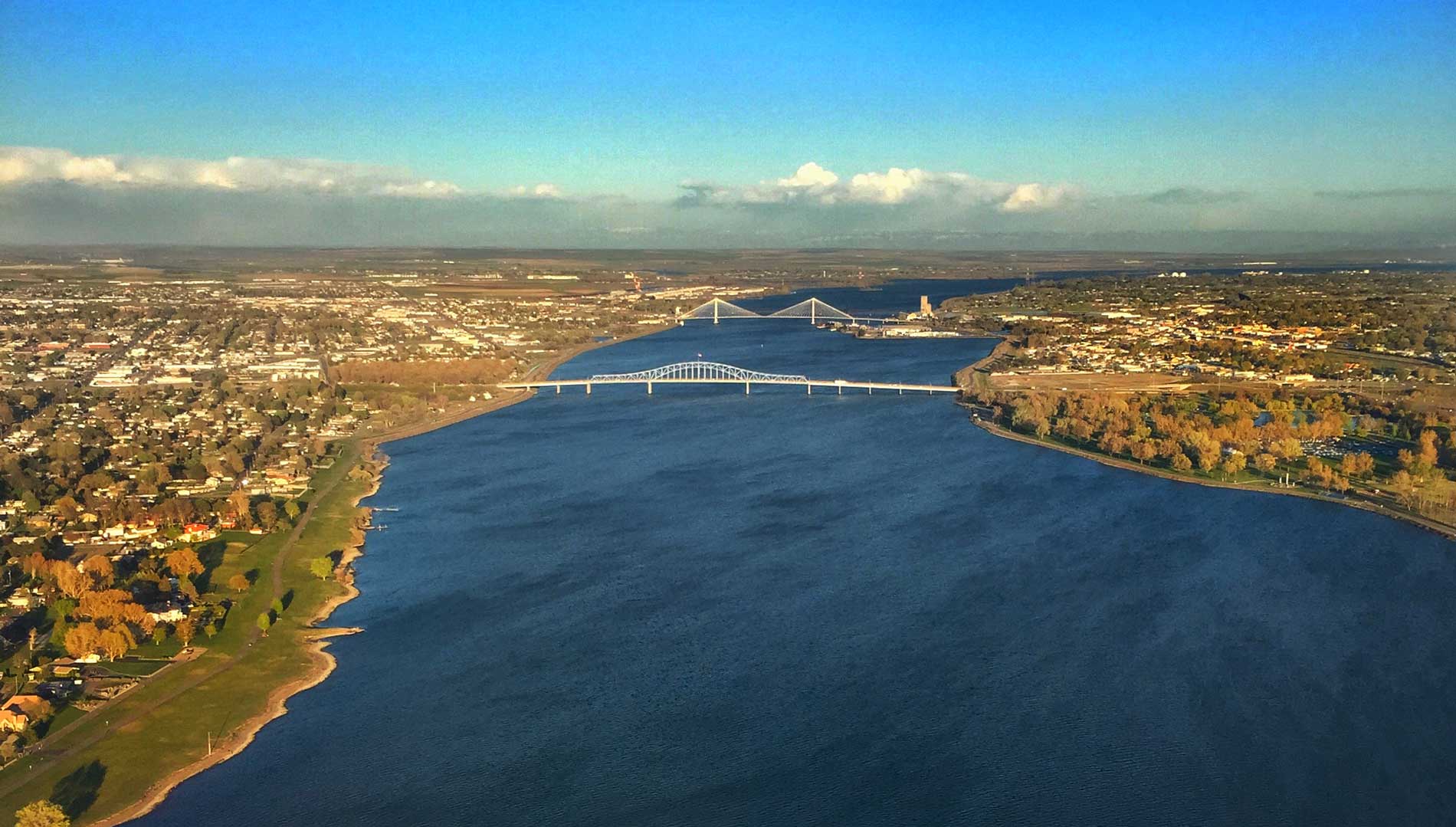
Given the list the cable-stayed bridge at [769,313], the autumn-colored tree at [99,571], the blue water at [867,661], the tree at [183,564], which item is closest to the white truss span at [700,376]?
the blue water at [867,661]

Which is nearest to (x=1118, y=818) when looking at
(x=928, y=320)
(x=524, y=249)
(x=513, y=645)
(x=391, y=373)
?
(x=513, y=645)

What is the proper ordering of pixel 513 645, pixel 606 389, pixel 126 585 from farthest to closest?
pixel 606 389
pixel 126 585
pixel 513 645

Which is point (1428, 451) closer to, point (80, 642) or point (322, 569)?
point (322, 569)

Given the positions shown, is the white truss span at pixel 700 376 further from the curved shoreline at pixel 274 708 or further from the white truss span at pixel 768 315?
the white truss span at pixel 768 315

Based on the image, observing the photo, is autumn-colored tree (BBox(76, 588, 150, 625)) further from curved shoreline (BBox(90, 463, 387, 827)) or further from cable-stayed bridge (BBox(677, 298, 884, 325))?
cable-stayed bridge (BBox(677, 298, 884, 325))

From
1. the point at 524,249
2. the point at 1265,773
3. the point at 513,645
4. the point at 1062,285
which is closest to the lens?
the point at 1265,773

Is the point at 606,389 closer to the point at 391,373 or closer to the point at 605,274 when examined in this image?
the point at 391,373

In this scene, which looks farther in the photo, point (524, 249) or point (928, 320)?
point (524, 249)
